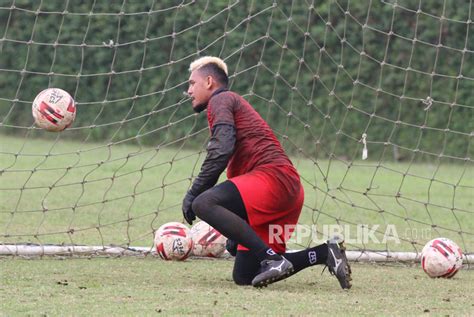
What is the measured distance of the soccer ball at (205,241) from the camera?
8.42 m

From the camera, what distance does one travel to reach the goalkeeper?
6.94m

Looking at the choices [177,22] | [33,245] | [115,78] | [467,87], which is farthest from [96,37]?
[33,245]

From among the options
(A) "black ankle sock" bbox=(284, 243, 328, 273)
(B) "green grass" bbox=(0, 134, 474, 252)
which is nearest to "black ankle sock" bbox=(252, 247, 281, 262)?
(A) "black ankle sock" bbox=(284, 243, 328, 273)

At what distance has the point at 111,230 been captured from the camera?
32.5 feet

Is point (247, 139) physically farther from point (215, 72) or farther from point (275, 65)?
point (275, 65)

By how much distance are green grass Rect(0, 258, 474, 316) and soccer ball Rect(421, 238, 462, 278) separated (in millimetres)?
86

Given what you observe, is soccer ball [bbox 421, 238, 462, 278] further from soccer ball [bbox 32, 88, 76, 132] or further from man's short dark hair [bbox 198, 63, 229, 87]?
soccer ball [bbox 32, 88, 76, 132]

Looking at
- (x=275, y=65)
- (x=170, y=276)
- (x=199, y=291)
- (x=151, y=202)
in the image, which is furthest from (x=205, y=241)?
(x=275, y=65)

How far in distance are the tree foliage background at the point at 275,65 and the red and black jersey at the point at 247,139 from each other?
4950mm

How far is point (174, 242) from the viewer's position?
8.13 m

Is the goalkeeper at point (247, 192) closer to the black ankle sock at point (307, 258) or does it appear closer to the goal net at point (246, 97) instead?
the black ankle sock at point (307, 258)

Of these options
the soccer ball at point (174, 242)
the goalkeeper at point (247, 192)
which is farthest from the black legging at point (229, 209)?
the soccer ball at point (174, 242)

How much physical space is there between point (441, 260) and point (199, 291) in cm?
195

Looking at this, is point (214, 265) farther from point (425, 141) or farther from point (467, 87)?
point (425, 141)
